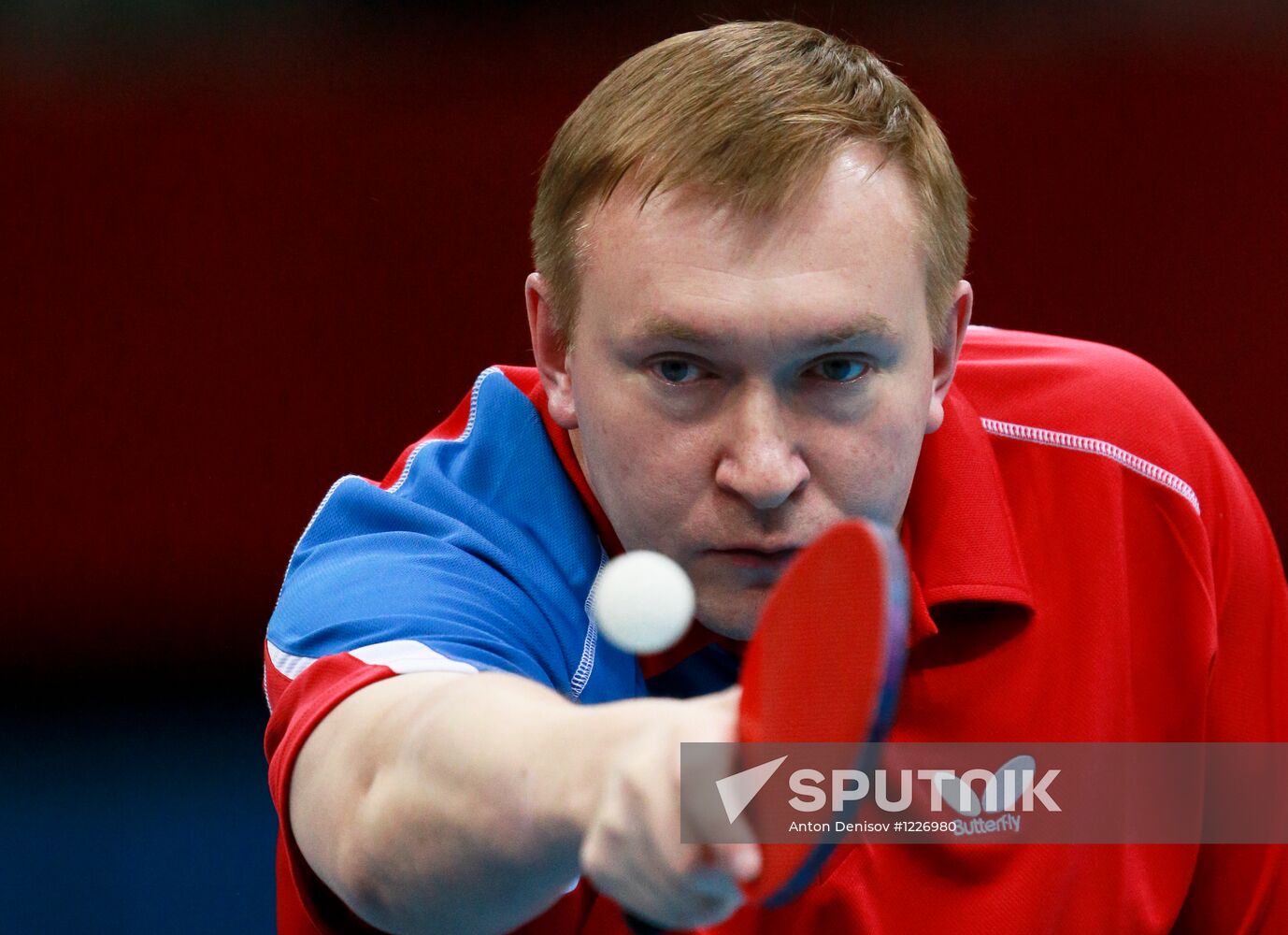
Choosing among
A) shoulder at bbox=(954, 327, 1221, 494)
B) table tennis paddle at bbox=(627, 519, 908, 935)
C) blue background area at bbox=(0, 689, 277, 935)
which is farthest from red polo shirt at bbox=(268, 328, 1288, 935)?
blue background area at bbox=(0, 689, 277, 935)

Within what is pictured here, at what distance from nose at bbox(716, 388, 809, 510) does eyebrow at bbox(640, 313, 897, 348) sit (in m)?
0.05

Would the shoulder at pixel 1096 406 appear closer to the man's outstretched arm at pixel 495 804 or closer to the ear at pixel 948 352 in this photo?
the ear at pixel 948 352

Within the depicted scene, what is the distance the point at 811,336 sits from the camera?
1169 millimetres

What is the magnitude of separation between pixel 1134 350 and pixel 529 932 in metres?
2.51

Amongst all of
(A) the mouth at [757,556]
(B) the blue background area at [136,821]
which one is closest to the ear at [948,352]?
(A) the mouth at [757,556]

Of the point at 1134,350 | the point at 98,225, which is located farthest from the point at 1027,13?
the point at 98,225

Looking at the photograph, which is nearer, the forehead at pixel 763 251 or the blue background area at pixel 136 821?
the forehead at pixel 763 251

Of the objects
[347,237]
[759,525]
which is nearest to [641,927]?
[759,525]

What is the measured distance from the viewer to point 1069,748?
4.69 ft

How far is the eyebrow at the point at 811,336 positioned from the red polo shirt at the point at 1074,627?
23 cm

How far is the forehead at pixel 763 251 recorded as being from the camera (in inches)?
46.1

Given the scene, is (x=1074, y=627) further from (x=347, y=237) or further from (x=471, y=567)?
(x=347, y=237)

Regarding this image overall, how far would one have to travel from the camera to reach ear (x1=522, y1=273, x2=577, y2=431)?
1378 millimetres

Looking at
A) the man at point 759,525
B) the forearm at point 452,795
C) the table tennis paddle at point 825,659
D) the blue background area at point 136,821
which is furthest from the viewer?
the blue background area at point 136,821
